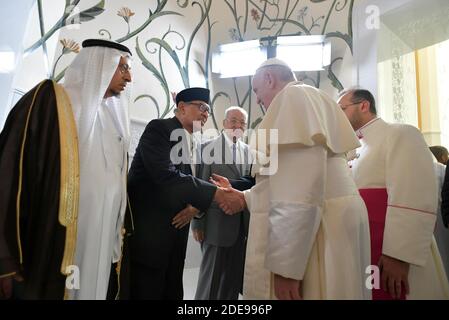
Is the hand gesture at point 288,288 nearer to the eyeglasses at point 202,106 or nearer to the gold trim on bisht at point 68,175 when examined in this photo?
the gold trim on bisht at point 68,175

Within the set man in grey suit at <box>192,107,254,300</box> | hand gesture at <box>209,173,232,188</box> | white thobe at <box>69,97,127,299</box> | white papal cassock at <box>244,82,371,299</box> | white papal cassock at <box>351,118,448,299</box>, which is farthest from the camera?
man in grey suit at <box>192,107,254,300</box>

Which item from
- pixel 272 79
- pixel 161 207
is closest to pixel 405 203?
pixel 272 79

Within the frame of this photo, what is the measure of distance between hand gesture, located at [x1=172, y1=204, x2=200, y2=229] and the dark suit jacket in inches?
1.0

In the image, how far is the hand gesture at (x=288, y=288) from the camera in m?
1.20

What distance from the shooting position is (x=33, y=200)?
1282 mm

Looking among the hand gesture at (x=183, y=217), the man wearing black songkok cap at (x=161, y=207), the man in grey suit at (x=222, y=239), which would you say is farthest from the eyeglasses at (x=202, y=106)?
the hand gesture at (x=183, y=217)

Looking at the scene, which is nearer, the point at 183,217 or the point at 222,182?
the point at 183,217

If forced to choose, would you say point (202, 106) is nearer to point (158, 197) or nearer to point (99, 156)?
point (158, 197)

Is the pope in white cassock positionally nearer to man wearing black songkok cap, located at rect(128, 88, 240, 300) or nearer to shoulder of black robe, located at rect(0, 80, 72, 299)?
man wearing black songkok cap, located at rect(128, 88, 240, 300)

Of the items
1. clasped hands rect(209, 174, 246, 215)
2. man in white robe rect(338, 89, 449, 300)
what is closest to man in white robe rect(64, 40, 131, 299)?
clasped hands rect(209, 174, 246, 215)

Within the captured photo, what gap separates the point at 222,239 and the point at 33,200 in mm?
1213

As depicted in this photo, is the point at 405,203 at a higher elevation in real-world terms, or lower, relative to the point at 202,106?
lower

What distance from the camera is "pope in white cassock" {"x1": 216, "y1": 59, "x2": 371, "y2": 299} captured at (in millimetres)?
1188

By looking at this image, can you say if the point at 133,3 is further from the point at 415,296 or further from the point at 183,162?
the point at 415,296
